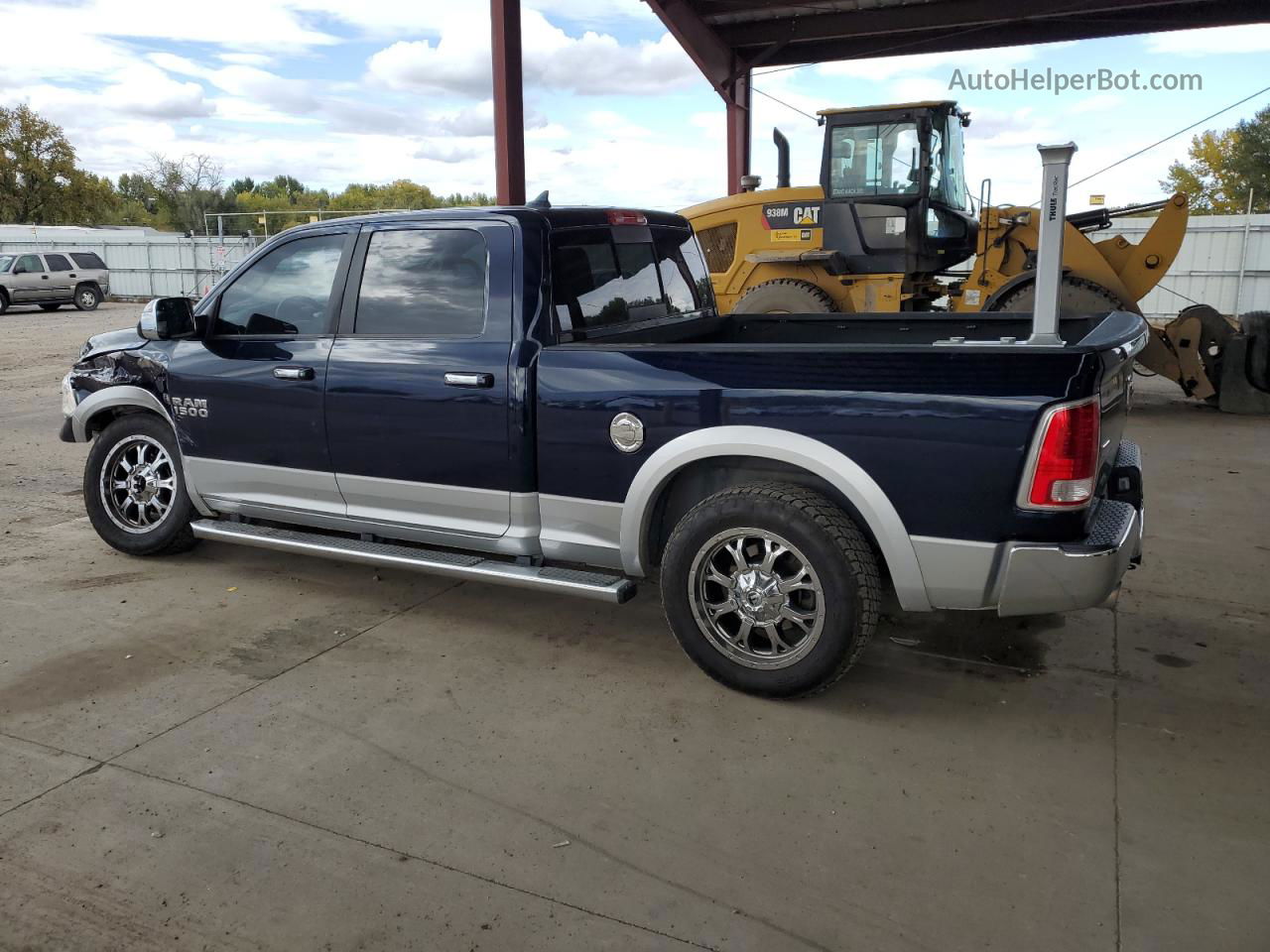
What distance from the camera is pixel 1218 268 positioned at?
21703 millimetres

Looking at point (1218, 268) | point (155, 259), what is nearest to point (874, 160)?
point (1218, 268)

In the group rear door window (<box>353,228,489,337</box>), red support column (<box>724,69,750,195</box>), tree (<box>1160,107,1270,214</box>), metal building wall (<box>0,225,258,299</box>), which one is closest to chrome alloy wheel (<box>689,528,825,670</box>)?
rear door window (<box>353,228,489,337</box>)

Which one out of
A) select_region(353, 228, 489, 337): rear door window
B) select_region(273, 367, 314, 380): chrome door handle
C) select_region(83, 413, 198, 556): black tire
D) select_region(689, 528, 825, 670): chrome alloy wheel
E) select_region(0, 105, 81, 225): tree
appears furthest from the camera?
select_region(0, 105, 81, 225): tree

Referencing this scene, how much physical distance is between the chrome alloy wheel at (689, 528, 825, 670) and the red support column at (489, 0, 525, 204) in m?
9.17

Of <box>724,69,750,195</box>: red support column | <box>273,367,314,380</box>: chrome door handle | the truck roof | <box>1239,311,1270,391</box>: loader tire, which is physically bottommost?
<box>1239,311,1270,391</box>: loader tire

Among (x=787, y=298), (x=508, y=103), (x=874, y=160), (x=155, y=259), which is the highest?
(x=508, y=103)

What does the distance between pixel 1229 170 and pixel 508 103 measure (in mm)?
37524

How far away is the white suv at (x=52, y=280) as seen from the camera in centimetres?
2744

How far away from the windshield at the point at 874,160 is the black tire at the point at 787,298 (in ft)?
3.66

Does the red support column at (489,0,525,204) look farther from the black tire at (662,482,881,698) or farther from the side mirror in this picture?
the black tire at (662,482,881,698)

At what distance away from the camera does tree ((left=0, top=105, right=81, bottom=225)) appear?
161 ft

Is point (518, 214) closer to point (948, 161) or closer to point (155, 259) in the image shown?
point (948, 161)

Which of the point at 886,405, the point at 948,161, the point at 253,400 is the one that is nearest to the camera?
the point at 886,405

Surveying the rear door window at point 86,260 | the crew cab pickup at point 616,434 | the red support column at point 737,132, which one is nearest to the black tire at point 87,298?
the rear door window at point 86,260
